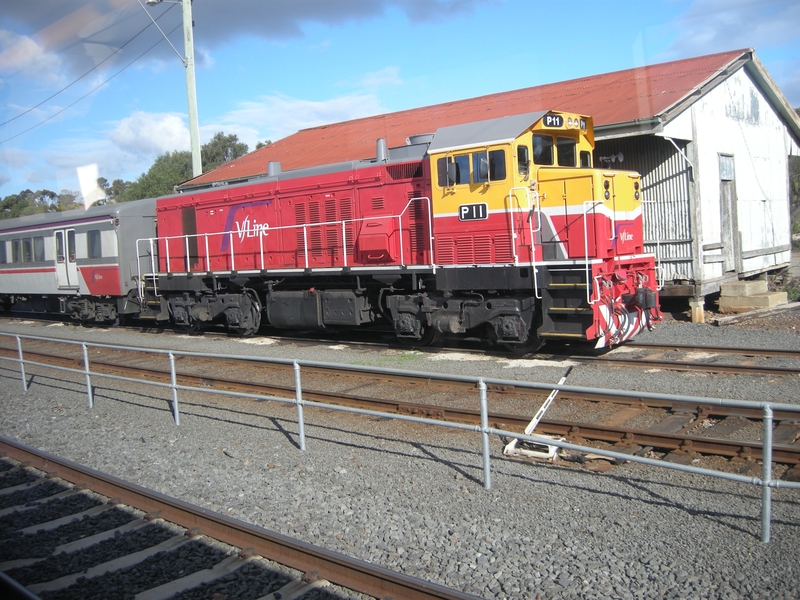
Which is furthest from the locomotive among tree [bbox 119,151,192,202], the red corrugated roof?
tree [bbox 119,151,192,202]

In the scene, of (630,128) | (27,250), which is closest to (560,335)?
(630,128)

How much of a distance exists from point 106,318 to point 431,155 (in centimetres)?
1277

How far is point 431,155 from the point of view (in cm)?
1090

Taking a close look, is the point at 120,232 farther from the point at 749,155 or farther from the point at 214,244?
the point at 749,155

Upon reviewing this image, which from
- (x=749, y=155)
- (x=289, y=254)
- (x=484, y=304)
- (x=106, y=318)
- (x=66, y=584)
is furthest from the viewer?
(x=106, y=318)

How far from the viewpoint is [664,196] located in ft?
48.8

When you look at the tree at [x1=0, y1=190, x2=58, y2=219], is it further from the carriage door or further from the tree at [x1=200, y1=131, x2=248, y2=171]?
the tree at [x1=200, y1=131, x2=248, y2=171]

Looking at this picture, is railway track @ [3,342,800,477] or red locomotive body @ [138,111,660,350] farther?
red locomotive body @ [138,111,660,350]

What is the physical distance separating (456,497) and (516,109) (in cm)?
1357

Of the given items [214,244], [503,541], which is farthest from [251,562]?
[214,244]

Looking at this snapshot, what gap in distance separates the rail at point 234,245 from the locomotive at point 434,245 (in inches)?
1.7

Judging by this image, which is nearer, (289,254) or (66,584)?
(66,584)

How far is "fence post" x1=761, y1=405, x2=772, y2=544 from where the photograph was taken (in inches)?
160

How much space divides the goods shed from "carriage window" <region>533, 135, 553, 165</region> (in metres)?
3.52
